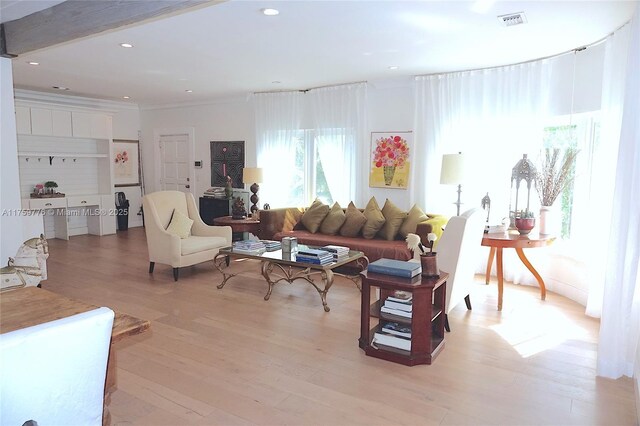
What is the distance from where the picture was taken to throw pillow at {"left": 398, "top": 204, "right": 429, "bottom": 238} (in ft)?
16.5

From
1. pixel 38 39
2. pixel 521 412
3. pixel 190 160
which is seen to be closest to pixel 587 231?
pixel 521 412

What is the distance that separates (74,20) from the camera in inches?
128

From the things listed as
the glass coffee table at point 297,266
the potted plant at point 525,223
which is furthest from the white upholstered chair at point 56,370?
the potted plant at point 525,223

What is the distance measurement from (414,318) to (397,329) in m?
0.20

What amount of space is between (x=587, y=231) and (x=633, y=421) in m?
2.23

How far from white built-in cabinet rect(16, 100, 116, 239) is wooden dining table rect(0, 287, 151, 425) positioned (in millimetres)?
5932

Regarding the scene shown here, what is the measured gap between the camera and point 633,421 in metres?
2.29

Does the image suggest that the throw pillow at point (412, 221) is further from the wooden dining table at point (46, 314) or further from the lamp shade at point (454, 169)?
the wooden dining table at point (46, 314)

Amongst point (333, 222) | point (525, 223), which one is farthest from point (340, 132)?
point (525, 223)

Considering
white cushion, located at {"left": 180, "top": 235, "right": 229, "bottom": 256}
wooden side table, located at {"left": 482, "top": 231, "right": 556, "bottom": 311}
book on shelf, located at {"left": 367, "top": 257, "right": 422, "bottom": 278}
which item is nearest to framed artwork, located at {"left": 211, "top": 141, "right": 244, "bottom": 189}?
white cushion, located at {"left": 180, "top": 235, "right": 229, "bottom": 256}

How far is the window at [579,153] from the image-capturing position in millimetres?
4266

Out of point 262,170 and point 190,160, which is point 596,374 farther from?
point 190,160

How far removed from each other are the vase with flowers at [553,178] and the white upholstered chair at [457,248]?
1279mm

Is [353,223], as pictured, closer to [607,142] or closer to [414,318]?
[414,318]
